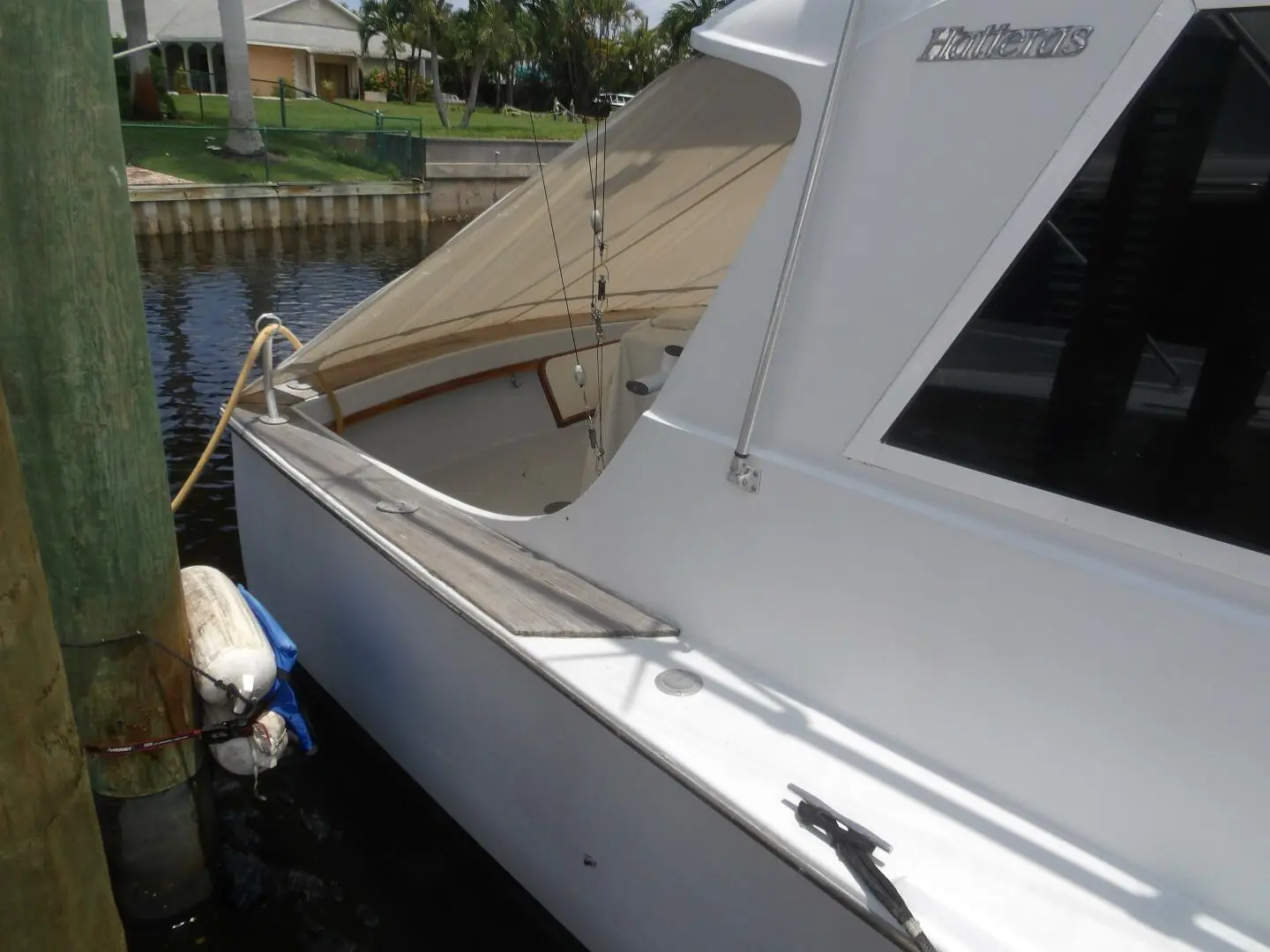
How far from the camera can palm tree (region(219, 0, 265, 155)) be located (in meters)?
17.5

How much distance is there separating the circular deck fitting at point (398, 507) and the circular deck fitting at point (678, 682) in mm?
1289

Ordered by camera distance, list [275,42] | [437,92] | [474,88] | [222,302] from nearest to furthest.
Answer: [222,302]
[474,88]
[437,92]
[275,42]

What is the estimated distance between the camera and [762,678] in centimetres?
224

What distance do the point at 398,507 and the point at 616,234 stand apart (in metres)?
1.32

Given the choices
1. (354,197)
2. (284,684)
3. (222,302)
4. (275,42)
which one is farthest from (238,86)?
(275,42)

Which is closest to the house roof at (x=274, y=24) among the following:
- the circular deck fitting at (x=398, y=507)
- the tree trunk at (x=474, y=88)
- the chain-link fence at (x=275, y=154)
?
the tree trunk at (x=474, y=88)

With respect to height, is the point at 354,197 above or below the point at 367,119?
below

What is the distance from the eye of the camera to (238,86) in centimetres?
1794

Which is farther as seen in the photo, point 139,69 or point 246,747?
point 139,69

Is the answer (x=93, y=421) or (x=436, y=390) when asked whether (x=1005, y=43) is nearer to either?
(x=93, y=421)

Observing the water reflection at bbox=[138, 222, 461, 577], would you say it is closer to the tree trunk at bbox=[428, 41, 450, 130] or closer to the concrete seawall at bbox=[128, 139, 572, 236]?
the concrete seawall at bbox=[128, 139, 572, 236]

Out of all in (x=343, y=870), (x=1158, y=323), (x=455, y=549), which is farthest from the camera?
(x=343, y=870)

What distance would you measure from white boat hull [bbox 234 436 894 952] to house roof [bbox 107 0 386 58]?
37839 millimetres

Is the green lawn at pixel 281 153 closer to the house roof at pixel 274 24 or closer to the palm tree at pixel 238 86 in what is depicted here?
the palm tree at pixel 238 86
